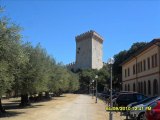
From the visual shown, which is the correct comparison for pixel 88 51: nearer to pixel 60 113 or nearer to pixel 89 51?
pixel 89 51

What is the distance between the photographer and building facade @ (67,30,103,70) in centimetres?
15112

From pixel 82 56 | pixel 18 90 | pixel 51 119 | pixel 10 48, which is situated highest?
pixel 82 56

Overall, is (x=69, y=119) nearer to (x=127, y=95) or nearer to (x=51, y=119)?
(x=51, y=119)

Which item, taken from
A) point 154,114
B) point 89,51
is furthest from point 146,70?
point 89,51

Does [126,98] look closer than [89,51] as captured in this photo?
Yes

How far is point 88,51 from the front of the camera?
15200cm

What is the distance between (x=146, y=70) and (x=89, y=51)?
3916 inches

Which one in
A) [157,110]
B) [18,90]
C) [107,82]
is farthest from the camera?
[107,82]

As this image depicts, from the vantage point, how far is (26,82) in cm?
3344

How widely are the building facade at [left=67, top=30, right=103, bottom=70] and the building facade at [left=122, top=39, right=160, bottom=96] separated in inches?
3130

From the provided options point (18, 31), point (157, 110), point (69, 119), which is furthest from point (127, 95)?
point (157, 110)

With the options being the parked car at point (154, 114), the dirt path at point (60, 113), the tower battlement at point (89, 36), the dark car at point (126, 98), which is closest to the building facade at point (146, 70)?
the dirt path at point (60, 113)

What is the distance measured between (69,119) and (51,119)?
1.19 m

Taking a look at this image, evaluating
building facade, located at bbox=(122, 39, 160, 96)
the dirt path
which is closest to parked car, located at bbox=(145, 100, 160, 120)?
the dirt path
